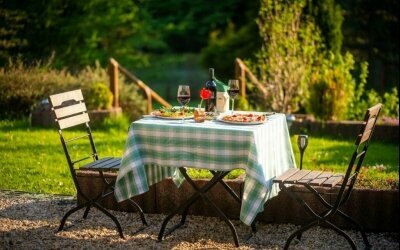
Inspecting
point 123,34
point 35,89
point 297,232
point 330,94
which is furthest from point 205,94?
point 123,34

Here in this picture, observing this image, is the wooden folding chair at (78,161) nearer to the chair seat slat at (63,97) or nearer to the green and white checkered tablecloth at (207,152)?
the chair seat slat at (63,97)

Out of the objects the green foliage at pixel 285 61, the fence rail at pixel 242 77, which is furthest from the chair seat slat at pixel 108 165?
the fence rail at pixel 242 77

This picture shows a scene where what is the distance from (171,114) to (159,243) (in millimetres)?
1055

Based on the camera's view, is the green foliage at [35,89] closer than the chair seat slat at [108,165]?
No

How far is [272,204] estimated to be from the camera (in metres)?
6.43

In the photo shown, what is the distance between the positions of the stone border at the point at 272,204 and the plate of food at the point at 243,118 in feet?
2.41

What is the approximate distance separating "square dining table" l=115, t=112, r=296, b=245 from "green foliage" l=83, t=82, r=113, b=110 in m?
6.36

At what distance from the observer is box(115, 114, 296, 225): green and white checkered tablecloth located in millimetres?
5523

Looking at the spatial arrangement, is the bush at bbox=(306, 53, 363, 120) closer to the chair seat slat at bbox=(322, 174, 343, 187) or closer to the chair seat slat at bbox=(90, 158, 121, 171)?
the chair seat slat at bbox=(322, 174, 343, 187)

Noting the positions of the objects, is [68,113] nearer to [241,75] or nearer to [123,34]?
[241,75]

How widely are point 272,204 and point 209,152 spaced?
1096 mm

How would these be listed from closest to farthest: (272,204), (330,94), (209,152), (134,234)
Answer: (209,152), (134,234), (272,204), (330,94)

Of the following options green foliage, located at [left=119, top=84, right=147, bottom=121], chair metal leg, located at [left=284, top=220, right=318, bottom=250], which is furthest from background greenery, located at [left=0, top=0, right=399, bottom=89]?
chair metal leg, located at [left=284, top=220, right=318, bottom=250]

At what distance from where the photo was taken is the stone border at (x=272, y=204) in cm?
619
